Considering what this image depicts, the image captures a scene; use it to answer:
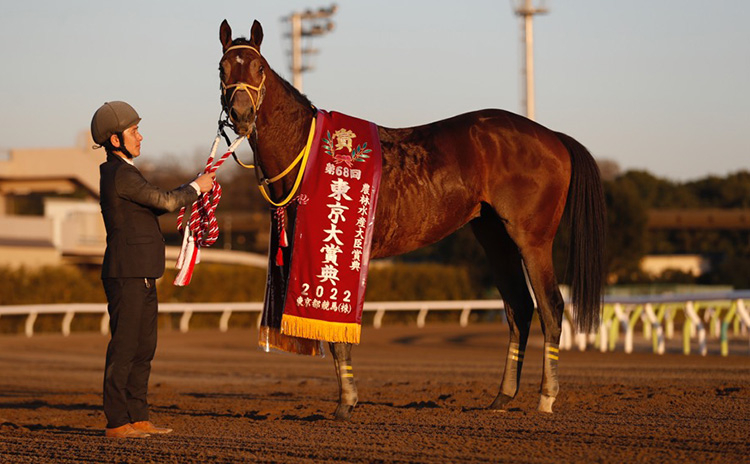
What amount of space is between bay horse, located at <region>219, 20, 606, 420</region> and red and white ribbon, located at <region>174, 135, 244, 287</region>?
13.8 inches

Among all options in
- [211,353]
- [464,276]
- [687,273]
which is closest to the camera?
[211,353]

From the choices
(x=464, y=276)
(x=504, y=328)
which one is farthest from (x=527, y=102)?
(x=464, y=276)

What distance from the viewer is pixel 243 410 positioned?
29.0 feet

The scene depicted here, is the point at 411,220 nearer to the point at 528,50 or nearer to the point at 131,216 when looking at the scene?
the point at 131,216

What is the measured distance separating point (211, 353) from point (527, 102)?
44.1 ft

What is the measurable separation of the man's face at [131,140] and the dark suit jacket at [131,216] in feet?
0.33

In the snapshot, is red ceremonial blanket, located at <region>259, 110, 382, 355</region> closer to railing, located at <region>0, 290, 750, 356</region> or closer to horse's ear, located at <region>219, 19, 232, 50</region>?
horse's ear, located at <region>219, 19, 232, 50</region>

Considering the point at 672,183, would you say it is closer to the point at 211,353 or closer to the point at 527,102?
the point at 527,102

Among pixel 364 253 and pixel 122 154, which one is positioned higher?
pixel 122 154

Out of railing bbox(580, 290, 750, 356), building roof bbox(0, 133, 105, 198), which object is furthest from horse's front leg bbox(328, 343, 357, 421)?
building roof bbox(0, 133, 105, 198)

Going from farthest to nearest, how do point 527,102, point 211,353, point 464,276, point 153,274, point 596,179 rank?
1. point 464,276
2. point 527,102
3. point 211,353
4. point 596,179
5. point 153,274

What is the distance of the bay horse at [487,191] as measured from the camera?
7629 millimetres

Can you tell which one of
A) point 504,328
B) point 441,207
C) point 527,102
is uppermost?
point 527,102

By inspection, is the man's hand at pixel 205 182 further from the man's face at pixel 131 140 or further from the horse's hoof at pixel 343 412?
the horse's hoof at pixel 343 412
